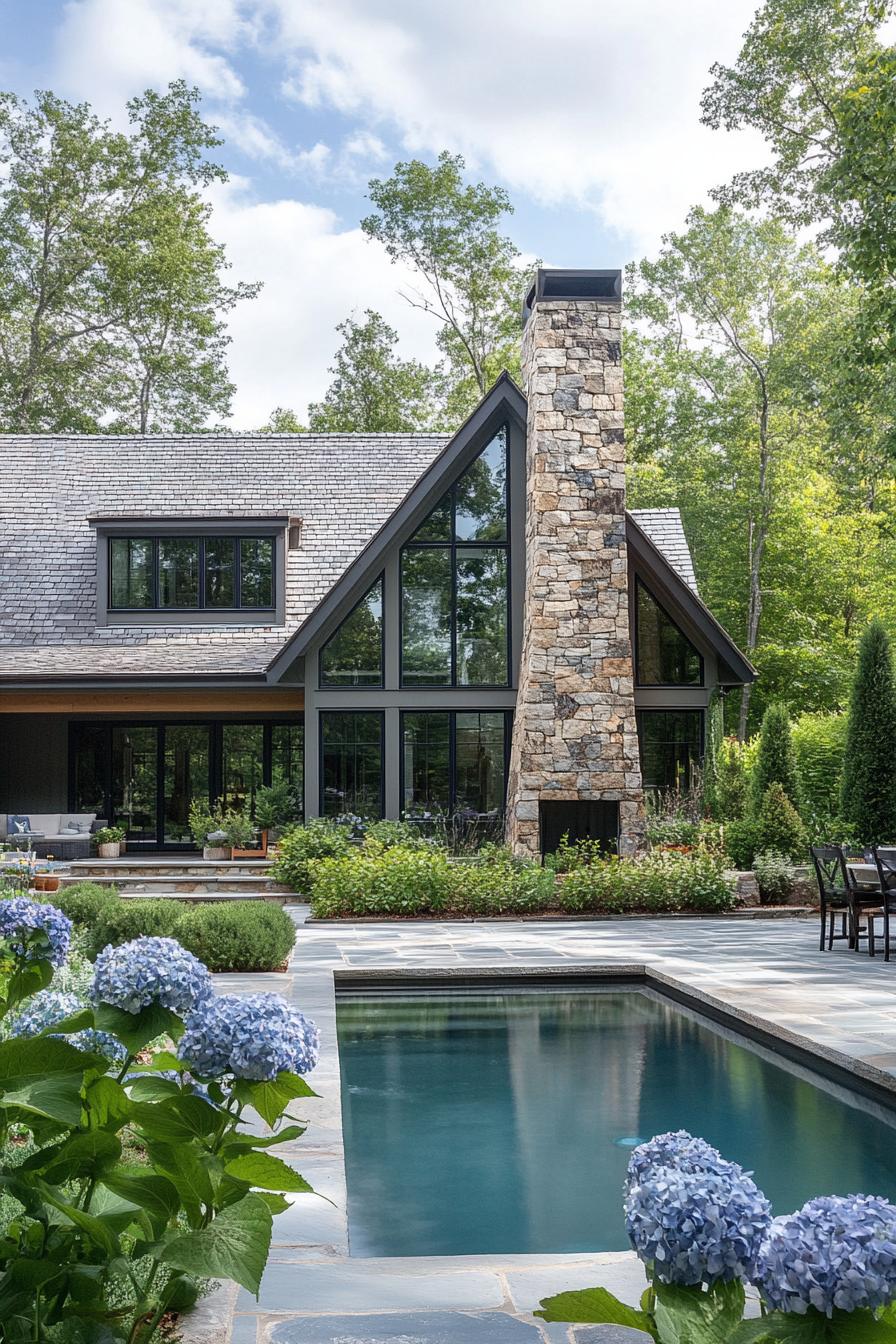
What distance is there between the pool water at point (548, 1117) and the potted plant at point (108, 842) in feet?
29.8

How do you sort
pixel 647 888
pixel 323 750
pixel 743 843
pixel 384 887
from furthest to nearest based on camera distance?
pixel 323 750, pixel 743 843, pixel 647 888, pixel 384 887

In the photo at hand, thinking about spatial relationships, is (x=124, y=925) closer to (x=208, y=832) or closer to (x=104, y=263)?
(x=208, y=832)

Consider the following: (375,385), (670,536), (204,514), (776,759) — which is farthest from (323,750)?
(375,385)

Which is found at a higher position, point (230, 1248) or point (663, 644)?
point (663, 644)

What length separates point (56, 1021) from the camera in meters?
2.65

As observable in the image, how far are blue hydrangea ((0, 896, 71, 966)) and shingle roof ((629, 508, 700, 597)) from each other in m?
17.0

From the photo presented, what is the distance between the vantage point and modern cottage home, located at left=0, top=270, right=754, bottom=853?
640 inches

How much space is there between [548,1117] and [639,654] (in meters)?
11.4

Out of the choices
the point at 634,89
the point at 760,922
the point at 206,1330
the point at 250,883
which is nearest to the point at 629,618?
the point at 760,922

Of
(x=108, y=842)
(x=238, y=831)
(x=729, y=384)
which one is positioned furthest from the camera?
(x=729, y=384)

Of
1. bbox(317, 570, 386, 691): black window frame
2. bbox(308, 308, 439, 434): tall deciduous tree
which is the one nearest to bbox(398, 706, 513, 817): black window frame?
bbox(317, 570, 386, 691): black window frame

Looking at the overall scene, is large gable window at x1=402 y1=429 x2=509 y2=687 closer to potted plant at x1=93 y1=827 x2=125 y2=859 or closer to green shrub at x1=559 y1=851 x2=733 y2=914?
green shrub at x1=559 y1=851 x2=733 y2=914

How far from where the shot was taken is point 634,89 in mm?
17781

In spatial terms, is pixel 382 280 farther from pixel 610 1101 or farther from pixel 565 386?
pixel 610 1101
